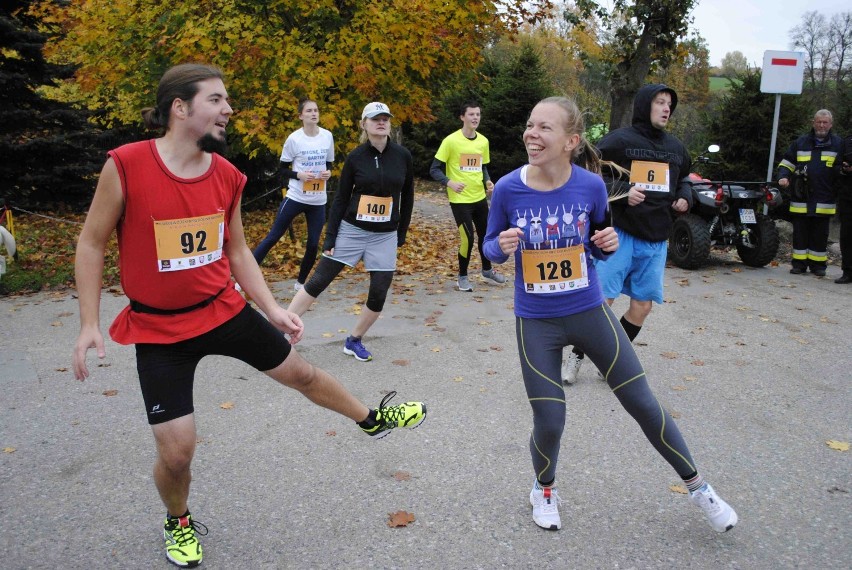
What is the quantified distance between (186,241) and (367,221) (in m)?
3.22

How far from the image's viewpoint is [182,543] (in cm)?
308

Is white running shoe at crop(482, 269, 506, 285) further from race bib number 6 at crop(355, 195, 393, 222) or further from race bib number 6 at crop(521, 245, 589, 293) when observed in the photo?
race bib number 6 at crop(521, 245, 589, 293)

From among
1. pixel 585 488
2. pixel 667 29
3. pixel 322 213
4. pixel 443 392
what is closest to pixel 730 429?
pixel 585 488

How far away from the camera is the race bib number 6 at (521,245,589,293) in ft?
10.7

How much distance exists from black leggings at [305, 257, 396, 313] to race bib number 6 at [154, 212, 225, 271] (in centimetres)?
302

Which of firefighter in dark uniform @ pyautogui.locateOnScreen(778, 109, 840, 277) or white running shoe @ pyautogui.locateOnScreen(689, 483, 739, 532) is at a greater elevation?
firefighter in dark uniform @ pyautogui.locateOnScreen(778, 109, 840, 277)

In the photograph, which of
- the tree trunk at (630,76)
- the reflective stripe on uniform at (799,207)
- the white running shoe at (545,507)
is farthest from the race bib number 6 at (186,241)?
the tree trunk at (630,76)

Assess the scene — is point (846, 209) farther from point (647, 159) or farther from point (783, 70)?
point (647, 159)

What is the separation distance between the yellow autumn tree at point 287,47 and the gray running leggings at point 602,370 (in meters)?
7.12

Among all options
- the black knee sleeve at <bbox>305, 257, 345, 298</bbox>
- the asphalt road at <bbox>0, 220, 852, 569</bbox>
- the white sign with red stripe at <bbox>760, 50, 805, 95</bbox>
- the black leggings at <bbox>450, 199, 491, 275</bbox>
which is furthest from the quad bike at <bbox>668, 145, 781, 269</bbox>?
the black knee sleeve at <bbox>305, 257, 345, 298</bbox>

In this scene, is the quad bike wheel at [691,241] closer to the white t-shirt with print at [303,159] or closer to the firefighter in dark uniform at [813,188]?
the firefighter in dark uniform at [813,188]

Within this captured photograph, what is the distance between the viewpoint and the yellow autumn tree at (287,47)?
31.4 ft

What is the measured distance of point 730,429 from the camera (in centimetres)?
460

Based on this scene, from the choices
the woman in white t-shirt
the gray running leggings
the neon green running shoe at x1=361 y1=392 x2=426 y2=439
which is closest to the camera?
the gray running leggings
